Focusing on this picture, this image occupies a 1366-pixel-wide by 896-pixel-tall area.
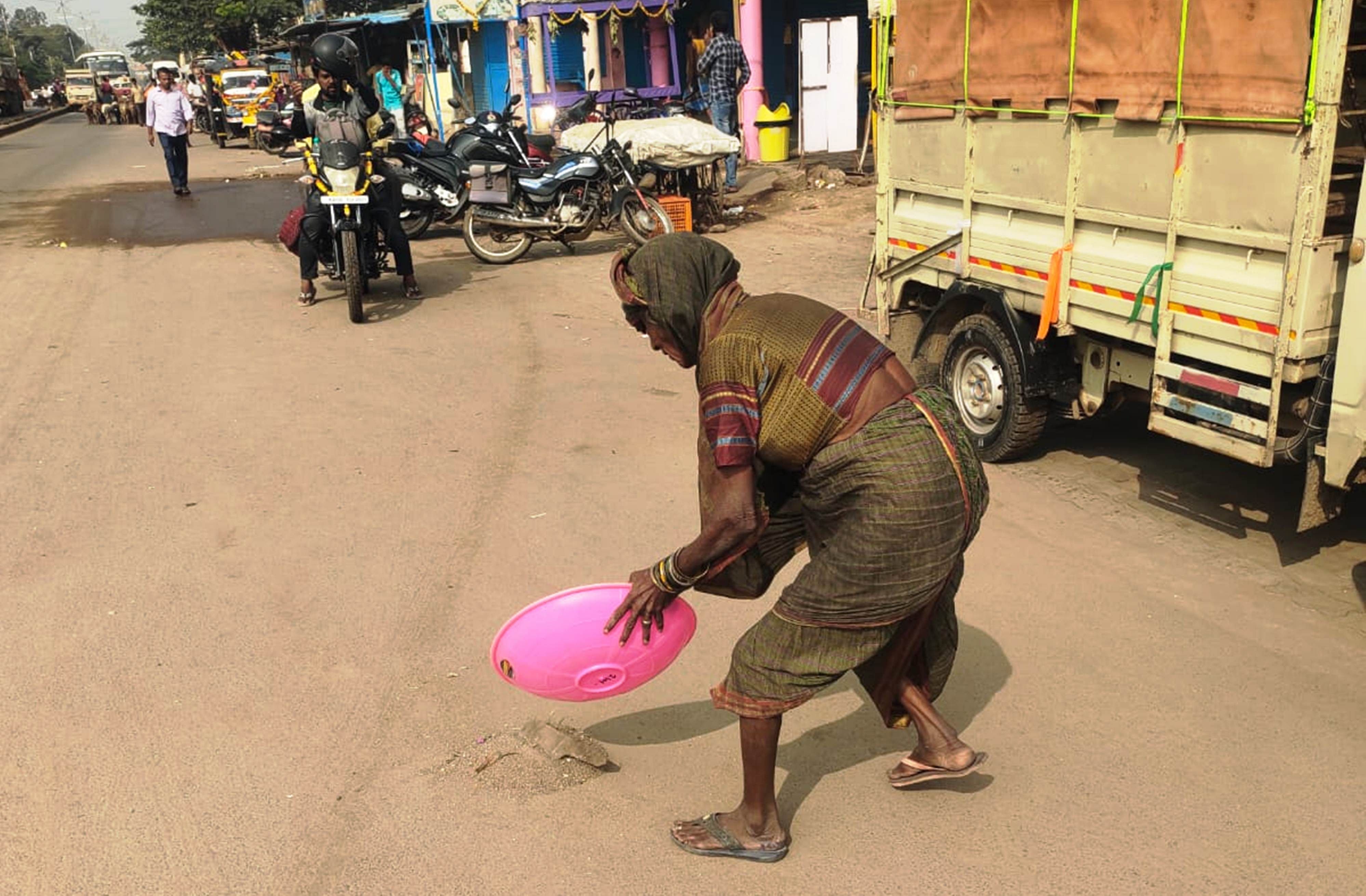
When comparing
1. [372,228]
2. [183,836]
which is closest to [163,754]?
[183,836]

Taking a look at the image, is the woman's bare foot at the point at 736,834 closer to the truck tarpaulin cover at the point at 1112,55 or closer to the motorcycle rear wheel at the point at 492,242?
the truck tarpaulin cover at the point at 1112,55

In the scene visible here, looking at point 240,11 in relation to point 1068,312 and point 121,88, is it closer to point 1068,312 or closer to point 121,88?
point 121,88

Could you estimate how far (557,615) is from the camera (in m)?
3.16

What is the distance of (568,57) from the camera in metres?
23.4

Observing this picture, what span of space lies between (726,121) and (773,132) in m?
2.13

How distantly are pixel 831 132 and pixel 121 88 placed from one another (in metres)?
37.0

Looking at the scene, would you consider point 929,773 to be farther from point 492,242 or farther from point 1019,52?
point 492,242

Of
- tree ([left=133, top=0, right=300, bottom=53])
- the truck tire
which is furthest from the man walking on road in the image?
tree ([left=133, top=0, right=300, bottom=53])

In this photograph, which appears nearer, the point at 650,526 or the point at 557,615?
the point at 557,615

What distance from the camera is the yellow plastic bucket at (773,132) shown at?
57.0ft

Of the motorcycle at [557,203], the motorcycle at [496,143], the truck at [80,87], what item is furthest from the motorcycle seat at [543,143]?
the truck at [80,87]

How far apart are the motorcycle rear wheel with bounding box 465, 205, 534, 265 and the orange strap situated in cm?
720

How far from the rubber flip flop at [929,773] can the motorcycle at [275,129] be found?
23.4 metres

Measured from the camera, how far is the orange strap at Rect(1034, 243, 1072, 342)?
5293 mm
